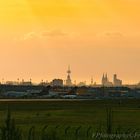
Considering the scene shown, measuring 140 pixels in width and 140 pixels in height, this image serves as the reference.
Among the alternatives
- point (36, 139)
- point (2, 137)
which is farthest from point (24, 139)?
point (2, 137)

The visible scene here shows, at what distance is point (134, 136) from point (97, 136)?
7.34ft

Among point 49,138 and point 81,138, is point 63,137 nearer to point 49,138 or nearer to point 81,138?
point 81,138

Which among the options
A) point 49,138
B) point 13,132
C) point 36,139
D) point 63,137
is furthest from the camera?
point 63,137

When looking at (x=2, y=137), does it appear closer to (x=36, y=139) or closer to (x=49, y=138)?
(x=49, y=138)

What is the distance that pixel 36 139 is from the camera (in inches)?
1578

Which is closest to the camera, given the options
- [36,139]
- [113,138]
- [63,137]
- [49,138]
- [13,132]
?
[13,132]

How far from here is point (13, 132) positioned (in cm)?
3106

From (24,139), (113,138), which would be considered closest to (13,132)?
(113,138)

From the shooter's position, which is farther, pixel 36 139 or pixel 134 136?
pixel 36 139

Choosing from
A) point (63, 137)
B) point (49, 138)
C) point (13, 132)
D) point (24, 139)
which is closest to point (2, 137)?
point (13, 132)

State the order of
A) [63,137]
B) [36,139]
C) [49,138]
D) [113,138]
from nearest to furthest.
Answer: [49,138] < [113,138] < [36,139] < [63,137]

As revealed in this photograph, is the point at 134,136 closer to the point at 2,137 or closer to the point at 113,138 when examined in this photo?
the point at 113,138

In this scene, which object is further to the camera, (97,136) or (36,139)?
(36,139)

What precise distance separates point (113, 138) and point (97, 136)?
170 cm
